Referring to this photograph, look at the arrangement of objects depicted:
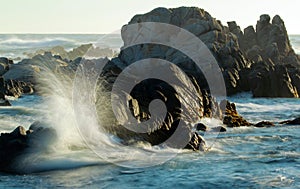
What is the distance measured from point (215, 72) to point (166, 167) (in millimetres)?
28940

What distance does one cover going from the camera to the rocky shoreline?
15594 millimetres

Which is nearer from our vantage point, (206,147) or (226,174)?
(226,174)

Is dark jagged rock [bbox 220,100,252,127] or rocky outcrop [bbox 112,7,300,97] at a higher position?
rocky outcrop [bbox 112,7,300,97]

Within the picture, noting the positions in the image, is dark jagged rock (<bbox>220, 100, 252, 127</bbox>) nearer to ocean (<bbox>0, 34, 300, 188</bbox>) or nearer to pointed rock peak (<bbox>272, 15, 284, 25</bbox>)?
ocean (<bbox>0, 34, 300, 188</bbox>)

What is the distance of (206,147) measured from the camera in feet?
51.9

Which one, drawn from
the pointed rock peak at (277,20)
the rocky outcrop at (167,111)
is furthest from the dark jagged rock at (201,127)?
the pointed rock peak at (277,20)

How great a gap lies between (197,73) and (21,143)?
26.8 metres

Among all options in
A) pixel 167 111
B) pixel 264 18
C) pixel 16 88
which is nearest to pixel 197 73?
pixel 16 88

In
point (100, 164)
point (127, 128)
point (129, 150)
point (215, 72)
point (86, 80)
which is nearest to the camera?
point (100, 164)

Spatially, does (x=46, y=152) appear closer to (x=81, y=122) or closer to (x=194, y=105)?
(x=81, y=122)

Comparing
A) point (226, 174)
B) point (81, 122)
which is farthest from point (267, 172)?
point (81, 122)

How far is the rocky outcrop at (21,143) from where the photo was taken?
41.5ft

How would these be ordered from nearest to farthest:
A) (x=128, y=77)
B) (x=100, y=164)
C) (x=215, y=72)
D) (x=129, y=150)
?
(x=100, y=164)
(x=129, y=150)
(x=128, y=77)
(x=215, y=72)

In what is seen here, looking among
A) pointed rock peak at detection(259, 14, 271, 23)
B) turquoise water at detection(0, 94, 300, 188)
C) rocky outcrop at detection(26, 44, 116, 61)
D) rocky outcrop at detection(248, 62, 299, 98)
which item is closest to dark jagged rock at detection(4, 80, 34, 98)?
rocky outcrop at detection(248, 62, 299, 98)
